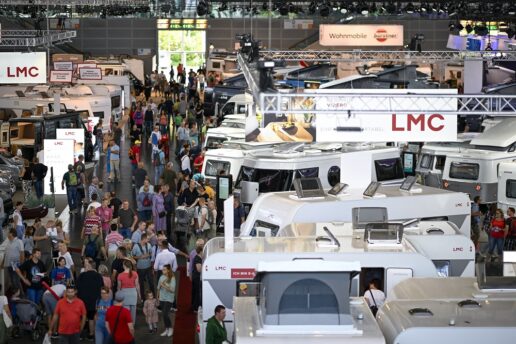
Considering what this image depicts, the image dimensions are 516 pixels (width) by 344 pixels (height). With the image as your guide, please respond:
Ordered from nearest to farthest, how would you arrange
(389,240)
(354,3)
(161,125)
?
(389,240), (161,125), (354,3)

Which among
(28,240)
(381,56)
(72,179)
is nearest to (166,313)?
(28,240)

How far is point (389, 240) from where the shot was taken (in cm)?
1529

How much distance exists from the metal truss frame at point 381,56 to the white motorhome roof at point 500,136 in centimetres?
1067

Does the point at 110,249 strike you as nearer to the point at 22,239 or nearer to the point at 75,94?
the point at 22,239

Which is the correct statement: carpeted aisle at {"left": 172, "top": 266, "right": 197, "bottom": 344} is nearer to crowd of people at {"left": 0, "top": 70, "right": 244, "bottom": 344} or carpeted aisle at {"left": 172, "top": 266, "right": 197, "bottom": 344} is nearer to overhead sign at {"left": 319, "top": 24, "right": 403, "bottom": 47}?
crowd of people at {"left": 0, "top": 70, "right": 244, "bottom": 344}

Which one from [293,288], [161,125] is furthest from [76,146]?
[293,288]

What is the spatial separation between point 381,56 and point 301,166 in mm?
18477

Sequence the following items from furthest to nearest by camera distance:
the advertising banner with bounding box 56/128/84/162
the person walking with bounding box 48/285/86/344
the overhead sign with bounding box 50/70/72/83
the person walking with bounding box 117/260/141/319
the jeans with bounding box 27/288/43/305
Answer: the overhead sign with bounding box 50/70/72/83
the advertising banner with bounding box 56/128/84/162
the jeans with bounding box 27/288/43/305
the person walking with bounding box 117/260/141/319
the person walking with bounding box 48/285/86/344

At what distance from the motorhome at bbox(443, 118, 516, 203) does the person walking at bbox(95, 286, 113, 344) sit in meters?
12.8

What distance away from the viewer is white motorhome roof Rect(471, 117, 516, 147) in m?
26.8

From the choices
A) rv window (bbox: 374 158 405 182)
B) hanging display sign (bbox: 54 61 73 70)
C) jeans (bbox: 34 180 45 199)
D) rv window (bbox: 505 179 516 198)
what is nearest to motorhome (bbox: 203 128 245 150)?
jeans (bbox: 34 180 45 199)

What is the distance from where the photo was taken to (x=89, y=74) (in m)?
40.9

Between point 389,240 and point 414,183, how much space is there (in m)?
4.24

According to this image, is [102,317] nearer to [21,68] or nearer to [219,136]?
[219,136]
